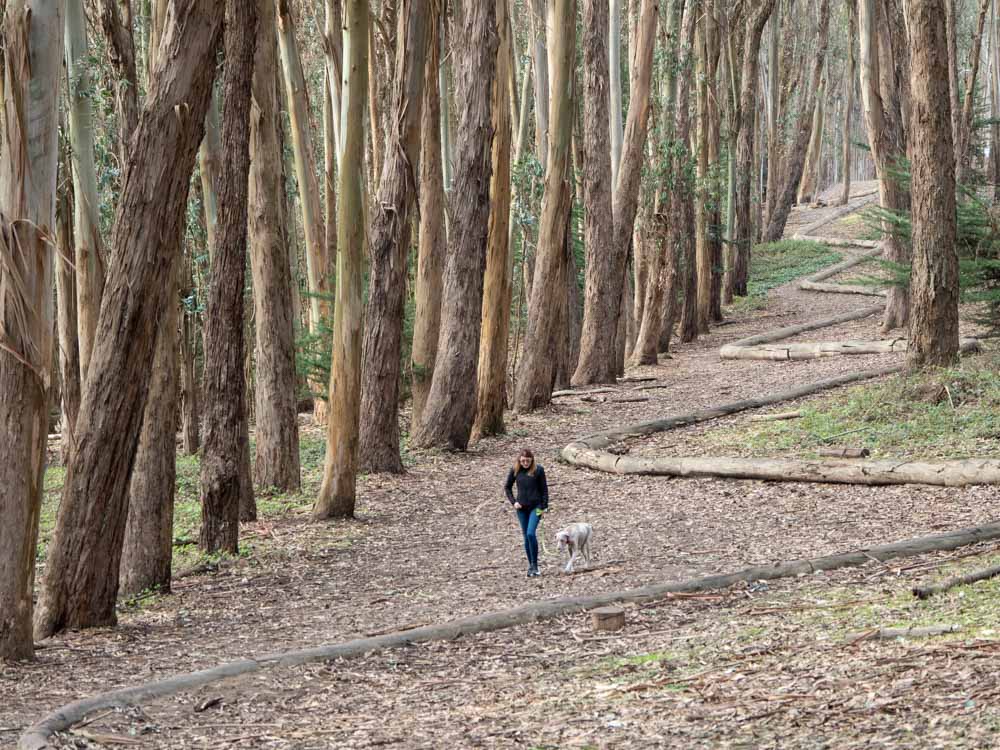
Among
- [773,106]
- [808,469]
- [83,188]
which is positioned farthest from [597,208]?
[773,106]

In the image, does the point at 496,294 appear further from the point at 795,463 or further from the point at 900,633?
the point at 900,633

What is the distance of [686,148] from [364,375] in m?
12.2


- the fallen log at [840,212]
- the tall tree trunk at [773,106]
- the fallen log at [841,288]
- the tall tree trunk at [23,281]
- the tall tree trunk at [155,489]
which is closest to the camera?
the tall tree trunk at [23,281]

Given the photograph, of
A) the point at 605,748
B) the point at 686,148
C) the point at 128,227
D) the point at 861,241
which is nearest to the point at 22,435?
the point at 128,227

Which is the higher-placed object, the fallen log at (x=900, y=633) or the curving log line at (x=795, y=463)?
the curving log line at (x=795, y=463)

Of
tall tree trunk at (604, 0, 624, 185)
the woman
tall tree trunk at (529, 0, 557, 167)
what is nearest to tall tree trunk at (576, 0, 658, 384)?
tall tree trunk at (604, 0, 624, 185)

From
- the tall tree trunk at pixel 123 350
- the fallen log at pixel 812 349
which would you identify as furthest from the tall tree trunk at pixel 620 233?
the tall tree trunk at pixel 123 350

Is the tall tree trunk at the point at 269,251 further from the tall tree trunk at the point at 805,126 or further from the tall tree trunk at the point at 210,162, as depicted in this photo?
the tall tree trunk at the point at 805,126

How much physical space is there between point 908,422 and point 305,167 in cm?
922

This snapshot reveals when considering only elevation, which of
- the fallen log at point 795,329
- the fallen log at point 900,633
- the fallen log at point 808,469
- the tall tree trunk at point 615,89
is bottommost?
the fallen log at point 900,633

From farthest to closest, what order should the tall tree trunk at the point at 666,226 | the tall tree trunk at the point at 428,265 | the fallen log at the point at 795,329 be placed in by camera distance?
the tall tree trunk at the point at 666,226, the fallen log at the point at 795,329, the tall tree trunk at the point at 428,265

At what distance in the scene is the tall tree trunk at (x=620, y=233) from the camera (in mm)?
20344

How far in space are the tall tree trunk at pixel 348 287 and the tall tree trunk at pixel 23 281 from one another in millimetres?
4284

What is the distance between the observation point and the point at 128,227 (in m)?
8.10
